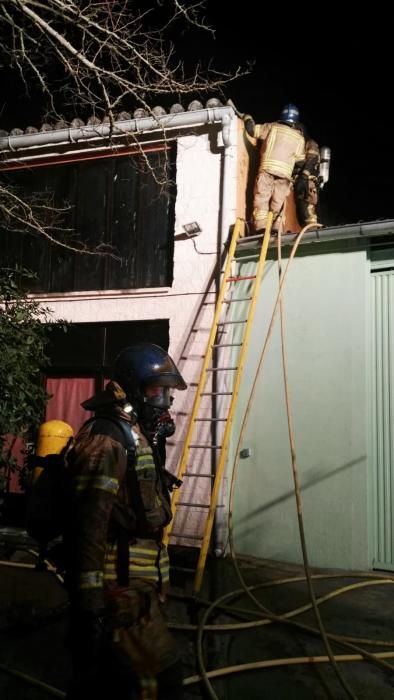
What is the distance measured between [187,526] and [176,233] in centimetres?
384

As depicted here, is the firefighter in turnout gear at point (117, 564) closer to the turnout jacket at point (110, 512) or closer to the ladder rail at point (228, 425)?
the turnout jacket at point (110, 512)

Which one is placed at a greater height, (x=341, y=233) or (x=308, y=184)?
(x=308, y=184)

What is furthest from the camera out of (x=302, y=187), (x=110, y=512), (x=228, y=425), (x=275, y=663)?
(x=302, y=187)

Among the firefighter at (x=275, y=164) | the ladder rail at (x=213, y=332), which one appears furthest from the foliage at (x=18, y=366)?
the firefighter at (x=275, y=164)

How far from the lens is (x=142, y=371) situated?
2760 millimetres

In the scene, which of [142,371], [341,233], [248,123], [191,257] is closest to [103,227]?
[191,257]

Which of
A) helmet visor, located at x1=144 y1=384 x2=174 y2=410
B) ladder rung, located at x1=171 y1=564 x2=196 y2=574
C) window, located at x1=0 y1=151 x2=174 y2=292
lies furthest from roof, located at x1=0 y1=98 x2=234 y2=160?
ladder rung, located at x1=171 y1=564 x2=196 y2=574

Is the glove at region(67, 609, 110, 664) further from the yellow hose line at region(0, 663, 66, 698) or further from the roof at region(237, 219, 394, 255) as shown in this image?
the roof at region(237, 219, 394, 255)

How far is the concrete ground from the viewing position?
3.49 m

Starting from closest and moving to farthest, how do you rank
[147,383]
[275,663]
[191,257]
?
[147,383], [275,663], [191,257]

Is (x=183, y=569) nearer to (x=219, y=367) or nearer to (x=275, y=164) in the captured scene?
(x=219, y=367)

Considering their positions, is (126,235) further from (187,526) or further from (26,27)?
(187,526)

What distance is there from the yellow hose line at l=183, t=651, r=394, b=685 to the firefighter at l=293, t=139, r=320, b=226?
5525mm

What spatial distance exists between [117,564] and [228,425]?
3.66 meters
